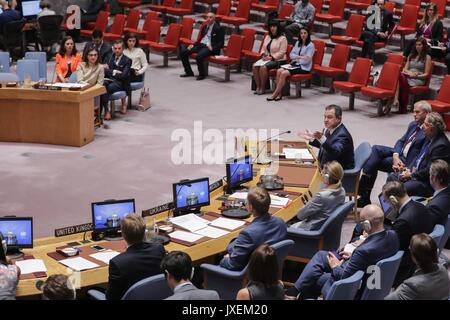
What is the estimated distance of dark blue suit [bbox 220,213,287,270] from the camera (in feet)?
22.0

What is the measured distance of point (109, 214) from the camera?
725cm

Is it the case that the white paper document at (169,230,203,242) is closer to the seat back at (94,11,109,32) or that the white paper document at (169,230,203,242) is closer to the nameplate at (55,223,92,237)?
the nameplate at (55,223,92,237)

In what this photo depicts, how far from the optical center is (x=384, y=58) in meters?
15.9

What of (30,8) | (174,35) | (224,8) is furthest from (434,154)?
(30,8)

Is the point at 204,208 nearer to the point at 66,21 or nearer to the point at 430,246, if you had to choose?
the point at 430,246

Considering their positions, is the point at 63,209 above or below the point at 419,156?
below

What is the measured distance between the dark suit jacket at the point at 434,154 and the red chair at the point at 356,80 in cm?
469

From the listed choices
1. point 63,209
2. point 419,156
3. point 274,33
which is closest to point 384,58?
point 274,33

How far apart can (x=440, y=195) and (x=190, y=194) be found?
229 cm

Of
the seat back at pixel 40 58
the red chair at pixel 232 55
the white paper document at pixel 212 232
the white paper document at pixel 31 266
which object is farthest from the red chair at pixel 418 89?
the white paper document at pixel 31 266

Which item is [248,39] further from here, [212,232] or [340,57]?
[212,232]

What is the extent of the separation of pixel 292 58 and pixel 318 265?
823 centimetres

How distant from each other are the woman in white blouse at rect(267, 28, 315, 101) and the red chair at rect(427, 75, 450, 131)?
2597mm

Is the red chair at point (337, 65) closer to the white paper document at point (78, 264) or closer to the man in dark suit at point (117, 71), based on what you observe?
the man in dark suit at point (117, 71)
